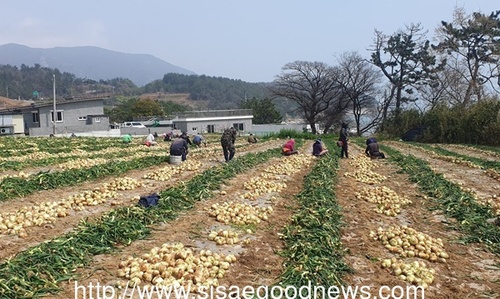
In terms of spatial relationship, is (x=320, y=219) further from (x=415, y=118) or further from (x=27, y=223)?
(x=415, y=118)

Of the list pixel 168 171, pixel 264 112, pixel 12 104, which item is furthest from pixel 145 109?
pixel 168 171

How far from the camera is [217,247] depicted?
20.5 feet

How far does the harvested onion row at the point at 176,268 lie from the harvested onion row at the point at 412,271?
2158mm

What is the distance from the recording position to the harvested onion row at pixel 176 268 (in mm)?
4855

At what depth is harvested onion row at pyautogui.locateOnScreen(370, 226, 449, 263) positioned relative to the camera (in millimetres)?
6020

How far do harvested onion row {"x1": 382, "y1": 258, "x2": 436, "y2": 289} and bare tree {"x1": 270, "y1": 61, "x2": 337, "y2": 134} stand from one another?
170 ft

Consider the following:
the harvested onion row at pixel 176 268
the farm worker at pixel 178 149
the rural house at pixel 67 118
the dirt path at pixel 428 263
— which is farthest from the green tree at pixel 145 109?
the harvested onion row at pixel 176 268

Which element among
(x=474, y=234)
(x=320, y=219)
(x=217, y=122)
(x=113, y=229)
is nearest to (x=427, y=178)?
(x=474, y=234)

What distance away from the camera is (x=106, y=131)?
47.8m

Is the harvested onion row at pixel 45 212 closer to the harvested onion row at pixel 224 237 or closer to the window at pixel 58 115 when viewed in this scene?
the harvested onion row at pixel 224 237

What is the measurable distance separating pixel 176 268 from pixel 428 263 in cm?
360

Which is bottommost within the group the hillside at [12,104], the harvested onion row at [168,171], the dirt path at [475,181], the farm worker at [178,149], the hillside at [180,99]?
the dirt path at [475,181]

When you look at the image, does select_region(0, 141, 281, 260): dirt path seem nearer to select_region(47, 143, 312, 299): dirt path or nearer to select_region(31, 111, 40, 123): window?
select_region(47, 143, 312, 299): dirt path

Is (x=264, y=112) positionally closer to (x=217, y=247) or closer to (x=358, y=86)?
(x=358, y=86)
